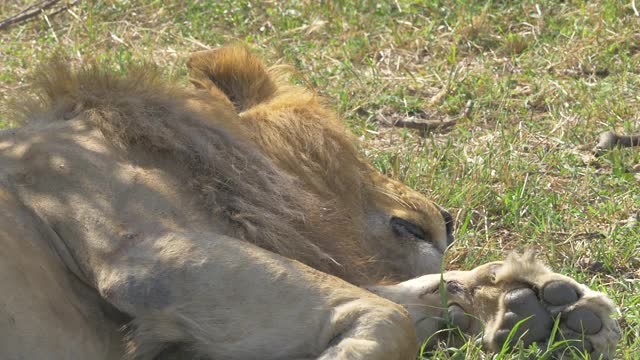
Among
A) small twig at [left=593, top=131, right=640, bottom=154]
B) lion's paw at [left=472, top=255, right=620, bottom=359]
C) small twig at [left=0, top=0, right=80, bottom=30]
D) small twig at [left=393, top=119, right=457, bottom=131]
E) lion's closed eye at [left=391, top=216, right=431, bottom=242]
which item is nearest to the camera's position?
lion's paw at [left=472, top=255, right=620, bottom=359]

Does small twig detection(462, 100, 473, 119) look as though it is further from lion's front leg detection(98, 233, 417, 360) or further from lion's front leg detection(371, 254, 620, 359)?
lion's front leg detection(98, 233, 417, 360)

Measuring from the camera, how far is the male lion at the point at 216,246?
2.80 meters

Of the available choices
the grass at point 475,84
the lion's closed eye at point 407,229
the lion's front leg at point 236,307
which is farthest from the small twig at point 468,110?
the lion's front leg at point 236,307

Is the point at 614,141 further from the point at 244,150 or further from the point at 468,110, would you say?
the point at 244,150

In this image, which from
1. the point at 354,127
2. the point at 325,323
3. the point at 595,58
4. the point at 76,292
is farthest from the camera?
the point at 595,58

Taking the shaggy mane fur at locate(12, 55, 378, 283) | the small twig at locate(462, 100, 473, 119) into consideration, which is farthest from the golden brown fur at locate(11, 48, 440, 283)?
the small twig at locate(462, 100, 473, 119)

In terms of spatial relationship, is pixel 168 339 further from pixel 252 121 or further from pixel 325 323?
pixel 252 121

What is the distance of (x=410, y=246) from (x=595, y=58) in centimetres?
263

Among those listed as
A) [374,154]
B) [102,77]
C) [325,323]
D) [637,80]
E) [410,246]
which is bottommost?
[637,80]

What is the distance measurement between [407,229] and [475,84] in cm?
219

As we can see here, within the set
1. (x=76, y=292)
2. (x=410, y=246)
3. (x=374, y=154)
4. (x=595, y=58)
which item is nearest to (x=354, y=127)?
(x=374, y=154)

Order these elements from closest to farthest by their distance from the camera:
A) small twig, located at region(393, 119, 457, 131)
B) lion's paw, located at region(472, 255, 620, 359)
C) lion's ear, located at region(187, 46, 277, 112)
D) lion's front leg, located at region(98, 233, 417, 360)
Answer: lion's front leg, located at region(98, 233, 417, 360)
lion's paw, located at region(472, 255, 620, 359)
lion's ear, located at region(187, 46, 277, 112)
small twig, located at region(393, 119, 457, 131)

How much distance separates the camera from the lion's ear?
3812 mm

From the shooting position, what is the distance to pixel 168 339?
2.82m
